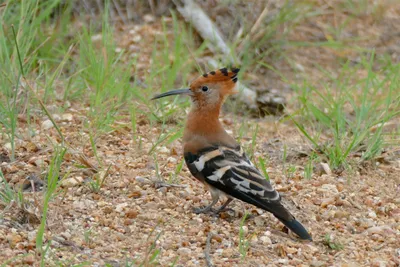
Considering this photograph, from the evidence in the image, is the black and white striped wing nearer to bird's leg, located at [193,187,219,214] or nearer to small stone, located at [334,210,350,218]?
bird's leg, located at [193,187,219,214]

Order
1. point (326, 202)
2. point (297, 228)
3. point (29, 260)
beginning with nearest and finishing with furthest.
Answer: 1. point (29, 260)
2. point (297, 228)
3. point (326, 202)

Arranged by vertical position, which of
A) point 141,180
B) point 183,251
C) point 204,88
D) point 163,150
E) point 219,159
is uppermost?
point 204,88

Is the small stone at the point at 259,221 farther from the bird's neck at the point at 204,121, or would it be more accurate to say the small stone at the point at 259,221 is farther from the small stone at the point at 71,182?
the small stone at the point at 71,182

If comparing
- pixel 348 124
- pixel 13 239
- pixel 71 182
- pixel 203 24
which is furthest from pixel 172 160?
pixel 203 24

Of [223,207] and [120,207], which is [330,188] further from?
[120,207]

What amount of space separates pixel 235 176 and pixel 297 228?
0.45m

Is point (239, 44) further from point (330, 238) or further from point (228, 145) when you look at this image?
point (330, 238)

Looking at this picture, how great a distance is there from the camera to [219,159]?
4.44 metres

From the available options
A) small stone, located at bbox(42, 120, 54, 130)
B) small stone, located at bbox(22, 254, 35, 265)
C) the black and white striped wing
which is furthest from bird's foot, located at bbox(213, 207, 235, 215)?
small stone, located at bbox(42, 120, 54, 130)

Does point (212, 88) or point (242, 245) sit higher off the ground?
point (212, 88)

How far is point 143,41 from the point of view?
23.2ft

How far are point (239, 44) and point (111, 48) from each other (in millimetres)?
1656

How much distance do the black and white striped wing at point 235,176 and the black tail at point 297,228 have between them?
32 mm

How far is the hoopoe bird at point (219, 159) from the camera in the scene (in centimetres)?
411
